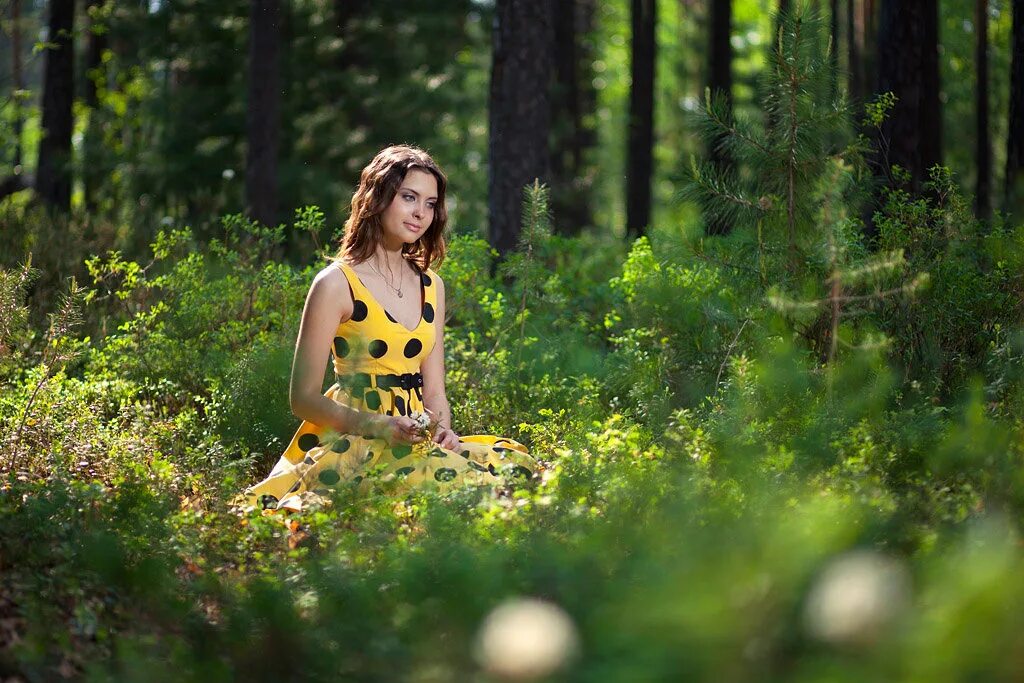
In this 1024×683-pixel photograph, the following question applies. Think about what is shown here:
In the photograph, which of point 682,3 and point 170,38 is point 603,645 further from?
point 682,3

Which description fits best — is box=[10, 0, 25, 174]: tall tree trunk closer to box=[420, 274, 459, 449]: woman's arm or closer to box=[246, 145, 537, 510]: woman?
box=[246, 145, 537, 510]: woman

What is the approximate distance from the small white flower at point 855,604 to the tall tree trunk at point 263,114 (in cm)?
1125

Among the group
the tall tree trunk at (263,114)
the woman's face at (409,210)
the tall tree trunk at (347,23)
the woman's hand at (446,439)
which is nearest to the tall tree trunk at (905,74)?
the woman's face at (409,210)

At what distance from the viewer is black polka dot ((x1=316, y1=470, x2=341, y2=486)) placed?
410cm

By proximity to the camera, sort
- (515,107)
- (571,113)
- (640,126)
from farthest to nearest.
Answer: (571,113)
(640,126)
(515,107)

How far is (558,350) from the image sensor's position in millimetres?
6133

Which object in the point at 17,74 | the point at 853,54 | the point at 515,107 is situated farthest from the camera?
the point at 853,54

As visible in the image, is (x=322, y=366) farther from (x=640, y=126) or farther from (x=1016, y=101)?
(x=640, y=126)

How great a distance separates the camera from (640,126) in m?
16.2

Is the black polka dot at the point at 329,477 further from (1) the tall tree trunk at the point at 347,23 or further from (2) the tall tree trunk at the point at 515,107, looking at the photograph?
(1) the tall tree trunk at the point at 347,23

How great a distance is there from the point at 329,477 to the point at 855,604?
245 centimetres

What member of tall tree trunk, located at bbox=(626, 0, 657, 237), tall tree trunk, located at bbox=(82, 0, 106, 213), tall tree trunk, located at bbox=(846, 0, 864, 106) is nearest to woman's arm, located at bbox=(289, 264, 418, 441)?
tall tree trunk, located at bbox=(82, 0, 106, 213)

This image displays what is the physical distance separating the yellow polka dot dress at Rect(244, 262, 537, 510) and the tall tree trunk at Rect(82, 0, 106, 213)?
37.0 ft

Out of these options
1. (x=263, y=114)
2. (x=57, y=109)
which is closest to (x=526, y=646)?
(x=263, y=114)
